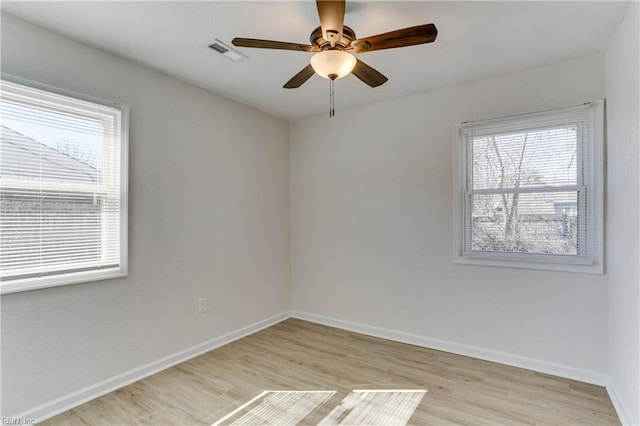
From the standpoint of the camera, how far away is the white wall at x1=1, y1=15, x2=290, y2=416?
2.03m

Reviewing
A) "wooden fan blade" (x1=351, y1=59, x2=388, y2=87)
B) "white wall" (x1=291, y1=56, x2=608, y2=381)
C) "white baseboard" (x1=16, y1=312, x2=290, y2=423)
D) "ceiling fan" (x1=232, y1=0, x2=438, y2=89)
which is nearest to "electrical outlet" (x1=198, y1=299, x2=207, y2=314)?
"white baseboard" (x1=16, y1=312, x2=290, y2=423)

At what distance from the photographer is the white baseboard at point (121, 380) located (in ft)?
6.66

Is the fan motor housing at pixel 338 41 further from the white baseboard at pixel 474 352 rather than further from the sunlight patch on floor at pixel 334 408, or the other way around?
the white baseboard at pixel 474 352

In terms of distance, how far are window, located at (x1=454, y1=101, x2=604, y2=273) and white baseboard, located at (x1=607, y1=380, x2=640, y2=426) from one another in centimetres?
83

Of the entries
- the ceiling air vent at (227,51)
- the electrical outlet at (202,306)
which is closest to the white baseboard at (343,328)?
the electrical outlet at (202,306)

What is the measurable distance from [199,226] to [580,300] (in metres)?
3.30

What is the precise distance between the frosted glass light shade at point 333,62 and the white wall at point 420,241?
1297 millimetres

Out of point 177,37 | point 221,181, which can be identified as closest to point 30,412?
point 221,181

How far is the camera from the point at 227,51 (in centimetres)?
239

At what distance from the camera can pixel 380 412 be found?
2123 mm

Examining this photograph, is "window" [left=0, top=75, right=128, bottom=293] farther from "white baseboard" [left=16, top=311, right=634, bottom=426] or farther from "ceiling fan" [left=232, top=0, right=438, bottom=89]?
"ceiling fan" [left=232, top=0, right=438, bottom=89]

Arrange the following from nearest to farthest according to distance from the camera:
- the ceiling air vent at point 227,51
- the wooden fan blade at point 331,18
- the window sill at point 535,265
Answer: the wooden fan blade at point 331,18, the ceiling air vent at point 227,51, the window sill at point 535,265

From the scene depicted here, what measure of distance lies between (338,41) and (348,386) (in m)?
2.39

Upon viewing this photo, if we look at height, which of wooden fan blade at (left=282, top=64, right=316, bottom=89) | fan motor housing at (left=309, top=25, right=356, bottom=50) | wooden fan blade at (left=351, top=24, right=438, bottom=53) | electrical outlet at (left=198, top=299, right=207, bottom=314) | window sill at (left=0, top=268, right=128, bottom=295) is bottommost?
electrical outlet at (left=198, top=299, right=207, bottom=314)
